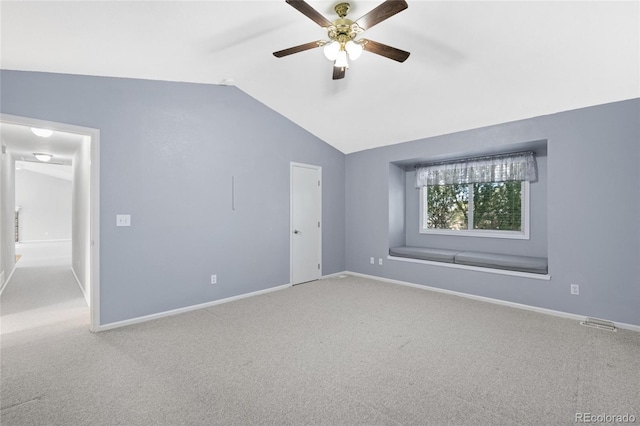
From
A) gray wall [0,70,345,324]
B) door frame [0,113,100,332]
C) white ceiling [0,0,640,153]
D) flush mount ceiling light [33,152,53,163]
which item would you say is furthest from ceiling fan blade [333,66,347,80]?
flush mount ceiling light [33,152,53,163]

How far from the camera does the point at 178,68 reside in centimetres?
332

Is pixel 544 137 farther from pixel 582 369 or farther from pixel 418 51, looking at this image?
pixel 582 369

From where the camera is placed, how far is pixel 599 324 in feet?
10.6

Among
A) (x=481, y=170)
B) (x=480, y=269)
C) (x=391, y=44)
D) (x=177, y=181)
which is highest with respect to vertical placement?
(x=391, y=44)

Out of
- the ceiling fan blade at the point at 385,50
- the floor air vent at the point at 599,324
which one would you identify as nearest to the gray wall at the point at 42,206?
the ceiling fan blade at the point at 385,50

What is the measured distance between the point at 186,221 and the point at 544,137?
14.7 feet

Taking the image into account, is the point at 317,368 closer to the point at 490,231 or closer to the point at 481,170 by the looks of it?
the point at 490,231

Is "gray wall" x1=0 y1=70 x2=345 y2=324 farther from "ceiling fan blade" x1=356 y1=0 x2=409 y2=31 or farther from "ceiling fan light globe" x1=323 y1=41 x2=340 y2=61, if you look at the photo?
"ceiling fan blade" x1=356 y1=0 x2=409 y2=31

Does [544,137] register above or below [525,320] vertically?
above

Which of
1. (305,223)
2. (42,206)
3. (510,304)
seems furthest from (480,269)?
(42,206)

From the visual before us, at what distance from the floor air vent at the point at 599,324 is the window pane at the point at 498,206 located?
153 cm

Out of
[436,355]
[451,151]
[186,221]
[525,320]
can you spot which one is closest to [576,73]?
[451,151]

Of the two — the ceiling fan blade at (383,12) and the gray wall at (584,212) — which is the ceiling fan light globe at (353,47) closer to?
the ceiling fan blade at (383,12)

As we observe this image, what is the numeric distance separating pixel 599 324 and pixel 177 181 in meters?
4.98
